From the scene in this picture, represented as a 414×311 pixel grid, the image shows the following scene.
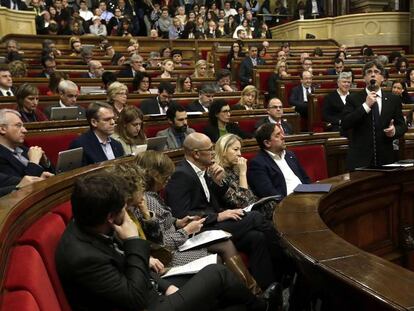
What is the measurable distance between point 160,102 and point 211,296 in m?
3.02

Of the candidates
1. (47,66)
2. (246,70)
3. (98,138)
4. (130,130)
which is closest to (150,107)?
(130,130)

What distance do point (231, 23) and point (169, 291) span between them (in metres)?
9.39

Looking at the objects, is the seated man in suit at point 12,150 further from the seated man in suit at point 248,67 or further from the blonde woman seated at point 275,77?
the seated man in suit at point 248,67

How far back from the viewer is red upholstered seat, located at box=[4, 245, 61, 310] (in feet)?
3.51

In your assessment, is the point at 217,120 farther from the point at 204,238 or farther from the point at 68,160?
the point at 204,238

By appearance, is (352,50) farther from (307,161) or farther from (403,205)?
(403,205)

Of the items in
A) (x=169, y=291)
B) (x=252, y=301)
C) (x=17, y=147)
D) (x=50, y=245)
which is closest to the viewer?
(x=50, y=245)

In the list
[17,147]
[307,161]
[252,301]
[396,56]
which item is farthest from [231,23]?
[252,301]

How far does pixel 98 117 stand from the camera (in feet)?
9.35

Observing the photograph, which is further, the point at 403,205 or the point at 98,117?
the point at 98,117

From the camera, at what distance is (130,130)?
3.08m

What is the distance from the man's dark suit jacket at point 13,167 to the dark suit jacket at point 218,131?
1.60 metres

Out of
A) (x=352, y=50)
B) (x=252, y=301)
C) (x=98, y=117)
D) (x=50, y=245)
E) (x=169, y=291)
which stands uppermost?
(x=352, y=50)

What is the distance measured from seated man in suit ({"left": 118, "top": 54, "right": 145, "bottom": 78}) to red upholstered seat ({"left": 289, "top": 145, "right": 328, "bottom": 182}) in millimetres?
3095
